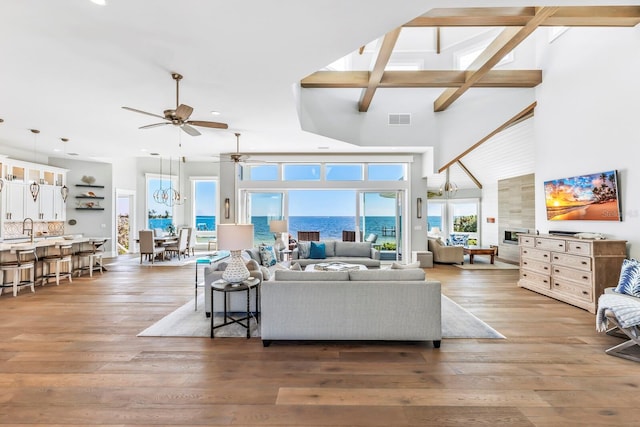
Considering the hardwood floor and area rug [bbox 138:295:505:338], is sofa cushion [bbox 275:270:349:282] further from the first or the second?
area rug [bbox 138:295:505:338]

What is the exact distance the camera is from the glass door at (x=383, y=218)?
884 cm

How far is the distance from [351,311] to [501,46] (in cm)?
444

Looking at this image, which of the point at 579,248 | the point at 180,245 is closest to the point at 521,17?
the point at 579,248

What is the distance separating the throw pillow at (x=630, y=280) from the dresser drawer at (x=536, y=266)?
157cm

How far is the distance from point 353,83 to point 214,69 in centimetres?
264

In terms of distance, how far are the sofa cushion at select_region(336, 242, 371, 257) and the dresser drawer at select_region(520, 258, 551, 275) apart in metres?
3.01

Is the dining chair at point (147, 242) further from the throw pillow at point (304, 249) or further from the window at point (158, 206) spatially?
the throw pillow at point (304, 249)

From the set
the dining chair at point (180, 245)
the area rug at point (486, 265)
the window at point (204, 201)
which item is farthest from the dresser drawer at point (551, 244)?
the window at point (204, 201)

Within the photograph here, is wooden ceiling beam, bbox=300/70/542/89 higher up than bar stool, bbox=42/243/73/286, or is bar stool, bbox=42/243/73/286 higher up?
wooden ceiling beam, bbox=300/70/542/89

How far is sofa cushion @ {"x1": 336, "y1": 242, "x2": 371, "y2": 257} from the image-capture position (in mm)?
6988

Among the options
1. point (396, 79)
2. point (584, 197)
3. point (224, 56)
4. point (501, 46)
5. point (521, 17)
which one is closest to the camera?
point (224, 56)

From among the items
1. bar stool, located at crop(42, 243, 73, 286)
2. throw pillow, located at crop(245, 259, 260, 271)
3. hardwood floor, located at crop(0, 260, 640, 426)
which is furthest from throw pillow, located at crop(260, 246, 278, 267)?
bar stool, located at crop(42, 243, 73, 286)

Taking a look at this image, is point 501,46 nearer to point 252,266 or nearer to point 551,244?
point 551,244

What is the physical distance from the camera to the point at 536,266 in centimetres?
557
